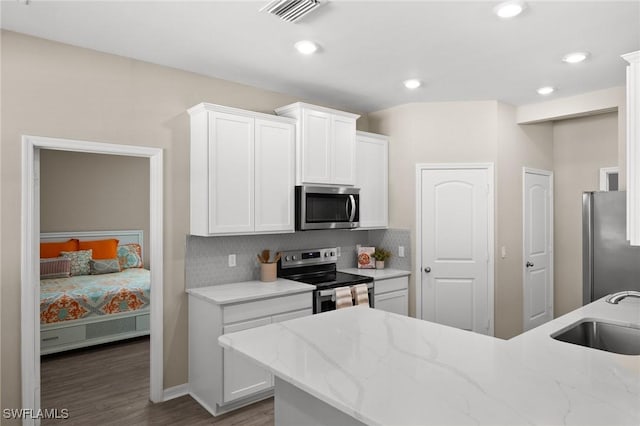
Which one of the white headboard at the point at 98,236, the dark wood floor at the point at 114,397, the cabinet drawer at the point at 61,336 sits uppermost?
the white headboard at the point at 98,236

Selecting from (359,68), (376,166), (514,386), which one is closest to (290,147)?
(359,68)

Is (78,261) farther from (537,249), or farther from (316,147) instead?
(537,249)

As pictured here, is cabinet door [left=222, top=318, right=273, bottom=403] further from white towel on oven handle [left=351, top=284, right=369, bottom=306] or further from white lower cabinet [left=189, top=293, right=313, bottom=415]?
white towel on oven handle [left=351, top=284, right=369, bottom=306]

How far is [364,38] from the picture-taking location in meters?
2.75

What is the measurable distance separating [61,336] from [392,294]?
3.42m

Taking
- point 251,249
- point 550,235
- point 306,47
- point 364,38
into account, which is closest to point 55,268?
point 251,249

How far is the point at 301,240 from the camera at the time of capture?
4.16m

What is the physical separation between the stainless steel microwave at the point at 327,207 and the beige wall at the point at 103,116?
0.94m

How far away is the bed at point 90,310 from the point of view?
4180mm

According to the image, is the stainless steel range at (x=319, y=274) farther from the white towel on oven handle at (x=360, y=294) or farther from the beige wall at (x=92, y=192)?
the beige wall at (x=92, y=192)

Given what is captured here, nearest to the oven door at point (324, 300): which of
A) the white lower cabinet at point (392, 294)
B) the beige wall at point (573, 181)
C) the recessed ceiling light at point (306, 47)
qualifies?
the white lower cabinet at point (392, 294)

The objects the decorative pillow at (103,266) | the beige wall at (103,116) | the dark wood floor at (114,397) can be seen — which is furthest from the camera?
the decorative pillow at (103,266)

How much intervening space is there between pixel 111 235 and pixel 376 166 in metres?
4.10

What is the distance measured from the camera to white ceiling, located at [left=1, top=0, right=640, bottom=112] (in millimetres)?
2371
